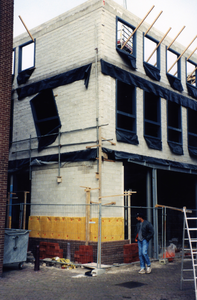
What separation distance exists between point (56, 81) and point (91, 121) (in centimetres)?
293

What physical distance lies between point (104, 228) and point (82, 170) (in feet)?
7.77

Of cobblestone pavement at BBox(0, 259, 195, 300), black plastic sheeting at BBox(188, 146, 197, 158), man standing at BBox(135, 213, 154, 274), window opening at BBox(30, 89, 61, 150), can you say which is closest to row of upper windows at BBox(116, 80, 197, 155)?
black plastic sheeting at BBox(188, 146, 197, 158)

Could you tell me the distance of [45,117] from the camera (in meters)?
15.5

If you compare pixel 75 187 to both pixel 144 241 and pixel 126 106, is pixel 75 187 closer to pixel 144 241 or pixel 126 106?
pixel 144 241

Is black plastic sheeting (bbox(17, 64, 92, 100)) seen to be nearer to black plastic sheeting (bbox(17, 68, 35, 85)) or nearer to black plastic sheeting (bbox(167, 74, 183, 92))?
black plastic sheeting (bbox(17, 68, 35, 85))

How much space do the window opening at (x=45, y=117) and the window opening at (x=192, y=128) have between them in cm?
758

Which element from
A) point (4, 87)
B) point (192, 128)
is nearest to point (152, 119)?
point (192, 128)

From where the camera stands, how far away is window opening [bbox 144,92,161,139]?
1587 cm

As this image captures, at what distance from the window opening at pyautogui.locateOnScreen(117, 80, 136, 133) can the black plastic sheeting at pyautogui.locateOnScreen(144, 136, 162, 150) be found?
950mm

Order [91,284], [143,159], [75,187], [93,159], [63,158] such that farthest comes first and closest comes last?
1. [143,159]
2. [63,158]
3. [75,187]
4. [93,159]
5. [91,284]

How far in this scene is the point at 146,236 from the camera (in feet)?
35.7

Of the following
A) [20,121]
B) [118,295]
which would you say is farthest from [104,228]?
[20,121]

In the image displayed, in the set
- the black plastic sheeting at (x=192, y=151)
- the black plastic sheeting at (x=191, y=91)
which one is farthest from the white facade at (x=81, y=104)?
the black plastic sheeting at (x=191, y=91)

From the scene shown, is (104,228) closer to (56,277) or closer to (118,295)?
(56,277)
